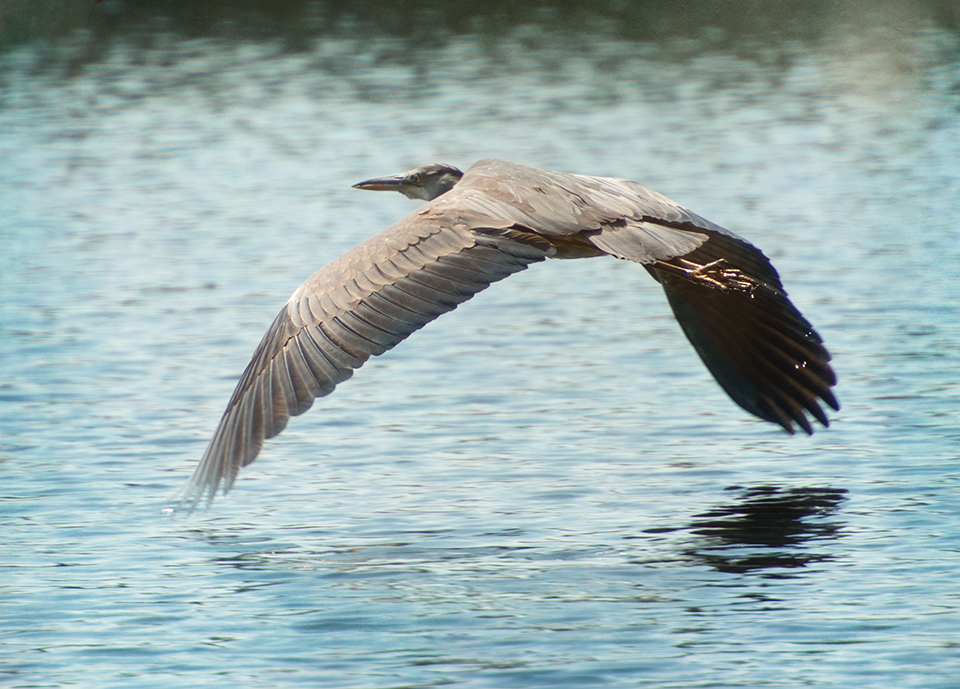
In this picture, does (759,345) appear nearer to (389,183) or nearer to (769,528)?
(769,528)

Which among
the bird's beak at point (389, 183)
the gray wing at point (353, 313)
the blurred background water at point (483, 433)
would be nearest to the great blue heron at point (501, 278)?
the gray wing at point (353, 313)

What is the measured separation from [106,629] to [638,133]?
45.6 feet

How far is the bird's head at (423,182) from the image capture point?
8727 millimetres

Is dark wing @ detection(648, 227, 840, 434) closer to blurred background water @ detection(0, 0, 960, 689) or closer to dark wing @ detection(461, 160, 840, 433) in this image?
dark wing @ detection(461, 160, 840, 433)

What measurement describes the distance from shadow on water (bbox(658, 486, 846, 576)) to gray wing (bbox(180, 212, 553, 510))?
1409 mm

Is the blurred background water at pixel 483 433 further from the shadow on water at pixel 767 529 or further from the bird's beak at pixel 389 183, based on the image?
the bird's beak at pixel 389 183

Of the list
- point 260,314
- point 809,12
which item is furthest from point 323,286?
point 809,12

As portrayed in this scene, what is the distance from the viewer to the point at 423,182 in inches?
346

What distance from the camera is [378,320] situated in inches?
243

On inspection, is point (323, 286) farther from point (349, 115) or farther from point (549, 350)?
point (349, 115)

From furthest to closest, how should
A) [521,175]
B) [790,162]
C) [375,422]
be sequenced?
[790,162]
[375,422]
[521,175]

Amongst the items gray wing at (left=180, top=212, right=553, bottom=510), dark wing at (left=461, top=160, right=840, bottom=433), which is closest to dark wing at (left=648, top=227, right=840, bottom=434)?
dark wing at (left=461, top=160, right=840, bottom=433)

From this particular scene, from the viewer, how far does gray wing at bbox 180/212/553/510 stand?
→ 19.8 ft

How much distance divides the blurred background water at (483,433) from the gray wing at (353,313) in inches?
28.8
